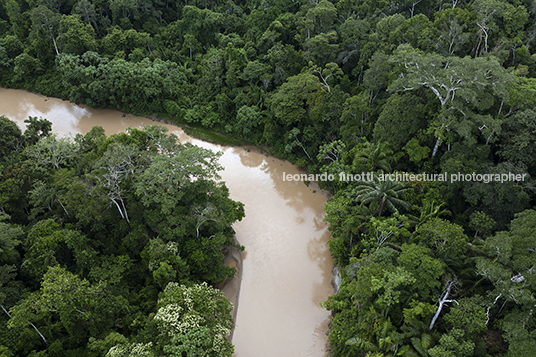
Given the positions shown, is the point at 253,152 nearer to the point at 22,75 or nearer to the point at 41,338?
the point at 41,338

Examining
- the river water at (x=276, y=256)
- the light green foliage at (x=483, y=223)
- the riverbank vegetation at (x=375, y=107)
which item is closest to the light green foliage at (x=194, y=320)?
the river water at (x=276, y=256)

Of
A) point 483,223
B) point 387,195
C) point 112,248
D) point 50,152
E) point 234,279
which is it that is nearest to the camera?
point 483,223

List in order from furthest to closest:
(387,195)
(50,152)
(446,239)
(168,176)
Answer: (50,152)
(387,195)
(168,176)
(446,239)

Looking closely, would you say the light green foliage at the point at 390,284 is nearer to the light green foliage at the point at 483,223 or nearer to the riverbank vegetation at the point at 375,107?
the riverbank vegetation at the point at 375,107

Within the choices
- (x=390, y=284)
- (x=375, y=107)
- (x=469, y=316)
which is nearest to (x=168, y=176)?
(x=390, y=284)

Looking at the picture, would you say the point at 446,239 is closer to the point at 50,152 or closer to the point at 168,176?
the point at 168,176

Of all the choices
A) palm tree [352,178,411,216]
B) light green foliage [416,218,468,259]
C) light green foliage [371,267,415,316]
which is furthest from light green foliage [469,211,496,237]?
light green foliage [371,267,415,316]

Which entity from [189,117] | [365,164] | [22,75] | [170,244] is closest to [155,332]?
[170,244]

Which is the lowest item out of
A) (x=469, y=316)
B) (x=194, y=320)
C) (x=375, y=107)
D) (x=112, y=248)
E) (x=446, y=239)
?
(x=112, y=248)
